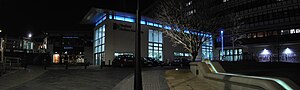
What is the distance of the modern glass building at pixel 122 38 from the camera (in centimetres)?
3120

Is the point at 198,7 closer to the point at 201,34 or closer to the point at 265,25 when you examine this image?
the point at 201,34

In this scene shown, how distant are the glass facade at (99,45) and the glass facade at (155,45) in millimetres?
7660

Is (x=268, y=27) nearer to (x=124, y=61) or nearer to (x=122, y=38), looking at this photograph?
(x=122, y=38)

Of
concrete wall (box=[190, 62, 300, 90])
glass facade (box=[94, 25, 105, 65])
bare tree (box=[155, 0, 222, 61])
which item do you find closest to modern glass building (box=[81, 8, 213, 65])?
glass facade (box=[94, 25, 105, 65])

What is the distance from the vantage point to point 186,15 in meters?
15.0

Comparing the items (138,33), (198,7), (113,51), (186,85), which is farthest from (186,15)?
(113,51)

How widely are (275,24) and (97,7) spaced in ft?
97.4

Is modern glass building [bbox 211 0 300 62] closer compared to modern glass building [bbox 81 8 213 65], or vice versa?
modern glass building [bbox 81 8 213 65]

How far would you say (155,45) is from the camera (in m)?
36.4

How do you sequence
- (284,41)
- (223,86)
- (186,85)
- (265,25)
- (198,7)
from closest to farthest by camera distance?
(223,86) < (186,85) < (198,7) < (284,41) < (265,25)

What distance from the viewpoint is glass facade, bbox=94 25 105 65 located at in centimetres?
3272

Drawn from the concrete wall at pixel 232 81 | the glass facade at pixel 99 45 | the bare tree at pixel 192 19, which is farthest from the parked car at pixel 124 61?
the concrete wall at pixel 232 81

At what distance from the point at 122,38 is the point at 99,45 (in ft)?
15.4

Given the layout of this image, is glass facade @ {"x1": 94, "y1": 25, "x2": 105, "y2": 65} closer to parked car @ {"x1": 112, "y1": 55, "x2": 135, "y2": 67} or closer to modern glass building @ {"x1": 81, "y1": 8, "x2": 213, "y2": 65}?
modern glass building @ {"x1": 81, "y1": 8, "x2": 213, "y2": 65}
